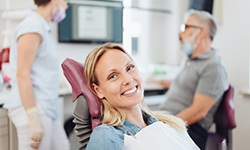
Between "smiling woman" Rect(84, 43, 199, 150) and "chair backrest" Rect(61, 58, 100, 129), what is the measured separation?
0.07ft

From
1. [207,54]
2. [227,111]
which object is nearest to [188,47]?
[207,54]

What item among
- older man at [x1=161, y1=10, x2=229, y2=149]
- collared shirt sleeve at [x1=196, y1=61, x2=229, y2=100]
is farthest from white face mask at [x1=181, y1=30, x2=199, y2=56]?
collared shirt sleeve at [x1=196, y1=61, x2=229, y2=100]

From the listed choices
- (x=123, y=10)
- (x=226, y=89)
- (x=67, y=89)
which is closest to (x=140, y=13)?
(x=123, y=10)

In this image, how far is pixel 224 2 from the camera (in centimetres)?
238

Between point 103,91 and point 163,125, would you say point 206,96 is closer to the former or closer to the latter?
point 163,125

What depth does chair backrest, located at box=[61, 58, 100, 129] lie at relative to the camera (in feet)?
4.01

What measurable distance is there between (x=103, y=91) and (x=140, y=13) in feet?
6.27

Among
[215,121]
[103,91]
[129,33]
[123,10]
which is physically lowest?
[215,121]

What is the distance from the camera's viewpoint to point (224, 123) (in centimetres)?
204

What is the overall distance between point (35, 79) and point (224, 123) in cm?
118

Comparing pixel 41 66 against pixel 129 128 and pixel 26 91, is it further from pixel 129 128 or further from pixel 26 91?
pixel 129 128

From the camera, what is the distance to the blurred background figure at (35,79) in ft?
4.57

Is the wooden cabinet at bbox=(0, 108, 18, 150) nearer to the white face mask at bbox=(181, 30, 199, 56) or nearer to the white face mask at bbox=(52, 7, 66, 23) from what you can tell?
the white face mask at bbox=(52, 7, 66, 23)

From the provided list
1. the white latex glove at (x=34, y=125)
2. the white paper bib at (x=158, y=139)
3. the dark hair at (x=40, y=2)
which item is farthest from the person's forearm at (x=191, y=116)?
the dark hair at (x=40, y=2)
